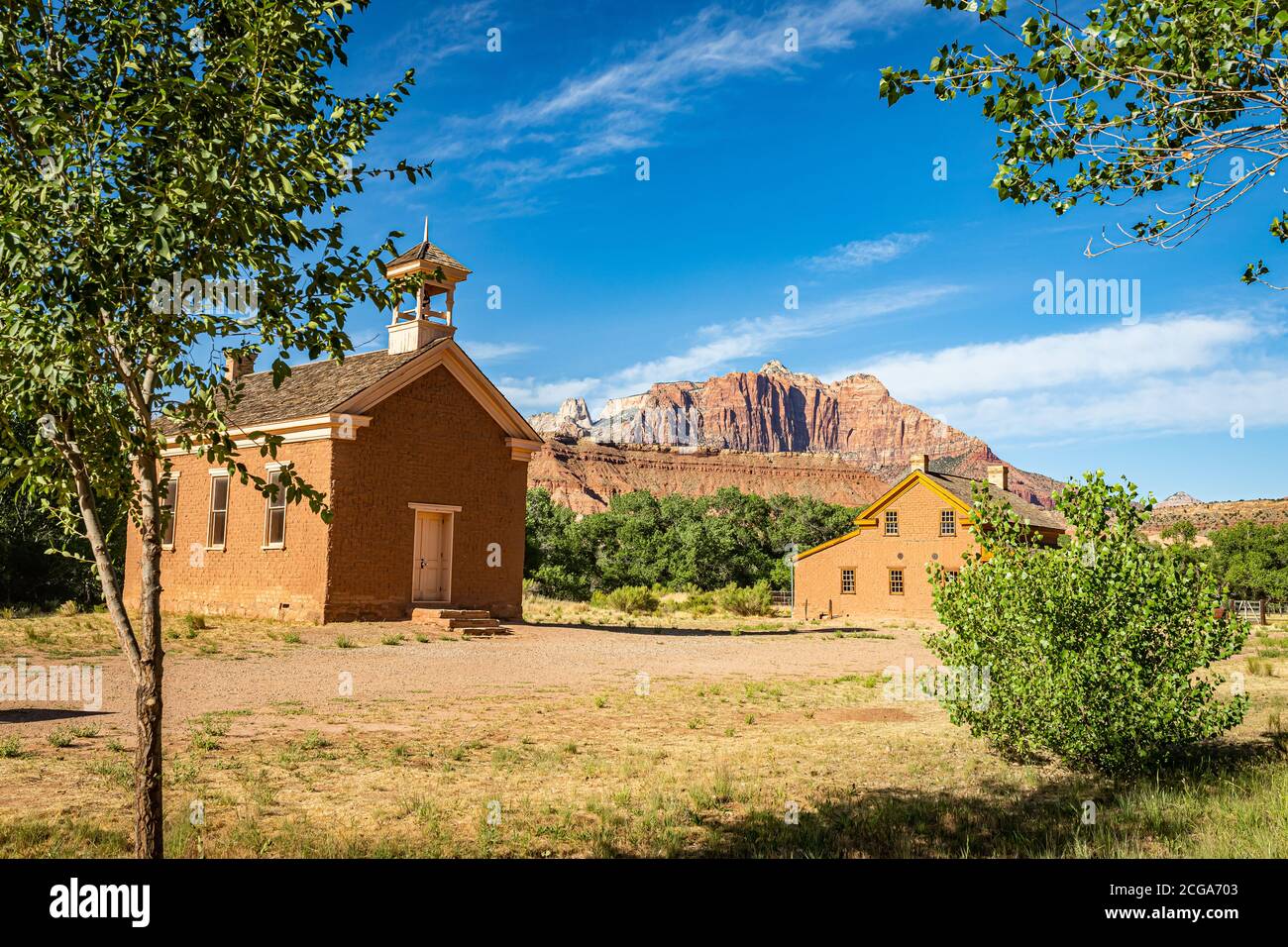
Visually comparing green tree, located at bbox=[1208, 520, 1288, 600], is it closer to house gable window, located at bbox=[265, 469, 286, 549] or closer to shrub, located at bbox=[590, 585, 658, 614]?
shrub, located at bbox=[590, 585, 658, 614]

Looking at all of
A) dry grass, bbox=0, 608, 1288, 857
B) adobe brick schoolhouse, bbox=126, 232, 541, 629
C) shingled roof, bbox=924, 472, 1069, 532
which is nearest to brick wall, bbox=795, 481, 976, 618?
shingled roof, bbox=924, 472, 1069, 532

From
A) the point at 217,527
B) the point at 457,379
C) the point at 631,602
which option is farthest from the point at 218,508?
the point at 631,602

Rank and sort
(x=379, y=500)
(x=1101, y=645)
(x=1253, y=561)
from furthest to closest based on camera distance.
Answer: (x=1253, y=561)
(x=379, y=500)
(x=1101, y=645)

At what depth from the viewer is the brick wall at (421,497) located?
2314cm

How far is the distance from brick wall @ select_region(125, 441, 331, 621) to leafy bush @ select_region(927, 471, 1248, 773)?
17.7 m

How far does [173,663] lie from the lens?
Answer: 15.7 metres

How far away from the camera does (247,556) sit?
24938mm

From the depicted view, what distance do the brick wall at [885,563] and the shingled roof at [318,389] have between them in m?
29.2

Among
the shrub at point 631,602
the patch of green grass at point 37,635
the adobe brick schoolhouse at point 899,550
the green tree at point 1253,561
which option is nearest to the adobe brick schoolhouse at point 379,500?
the patch of green grass at point 37,635

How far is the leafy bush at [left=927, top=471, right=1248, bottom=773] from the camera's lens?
8.71 metres

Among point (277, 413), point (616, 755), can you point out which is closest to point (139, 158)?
point (616, 755)

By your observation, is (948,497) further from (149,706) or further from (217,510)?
(149,706)

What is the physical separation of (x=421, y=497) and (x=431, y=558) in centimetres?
177
